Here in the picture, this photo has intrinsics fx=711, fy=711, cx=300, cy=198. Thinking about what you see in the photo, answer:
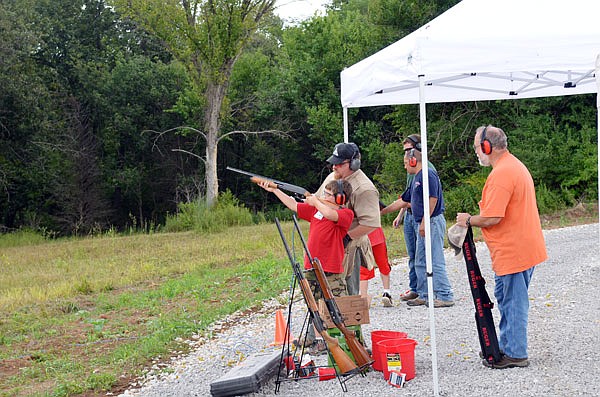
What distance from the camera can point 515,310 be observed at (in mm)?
5734

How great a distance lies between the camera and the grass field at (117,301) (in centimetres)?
745

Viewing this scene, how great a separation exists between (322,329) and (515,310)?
61.6 inches

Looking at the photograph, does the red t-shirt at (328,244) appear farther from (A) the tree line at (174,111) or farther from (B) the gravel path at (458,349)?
(A) the tree line at (174,111)

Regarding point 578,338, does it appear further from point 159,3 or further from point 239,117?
point 239,117

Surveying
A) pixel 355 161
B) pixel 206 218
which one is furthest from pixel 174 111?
pixel 355 161

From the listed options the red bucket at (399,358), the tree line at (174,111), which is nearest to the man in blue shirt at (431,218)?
the red bucket at (399,358)

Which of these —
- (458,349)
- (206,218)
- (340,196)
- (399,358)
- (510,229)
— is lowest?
(206,218)

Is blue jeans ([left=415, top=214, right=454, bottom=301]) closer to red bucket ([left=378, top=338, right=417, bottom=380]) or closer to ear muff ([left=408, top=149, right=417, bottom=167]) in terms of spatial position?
ear muff ([left=408, top=149, right=417, bottom=167])

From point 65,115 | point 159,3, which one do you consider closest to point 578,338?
point 159,3

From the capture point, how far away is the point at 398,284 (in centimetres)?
1043

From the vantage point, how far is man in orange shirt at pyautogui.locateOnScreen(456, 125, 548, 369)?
5602 mm

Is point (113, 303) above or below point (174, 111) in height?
below

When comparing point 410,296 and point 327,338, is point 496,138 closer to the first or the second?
point 327,338

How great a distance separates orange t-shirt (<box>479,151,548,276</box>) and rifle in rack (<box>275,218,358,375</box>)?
1.42m
